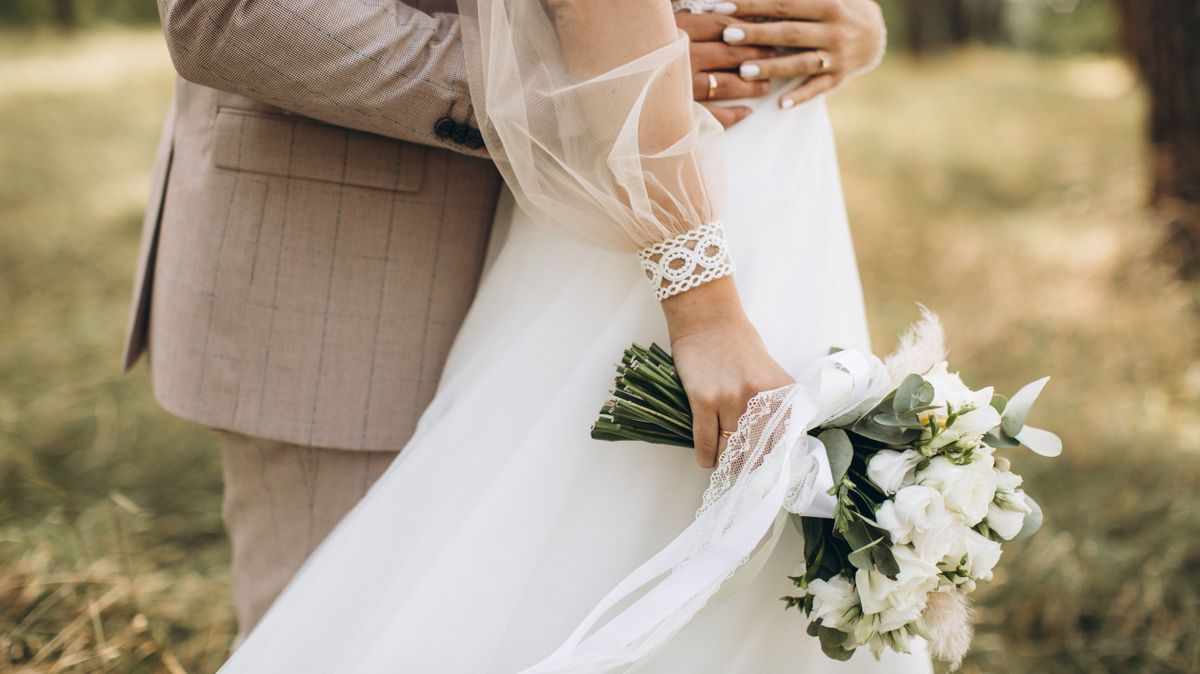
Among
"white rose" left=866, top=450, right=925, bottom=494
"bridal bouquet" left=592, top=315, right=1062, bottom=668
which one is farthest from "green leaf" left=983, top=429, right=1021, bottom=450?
"white rose" left=866, top=450, right=925, bottom=494

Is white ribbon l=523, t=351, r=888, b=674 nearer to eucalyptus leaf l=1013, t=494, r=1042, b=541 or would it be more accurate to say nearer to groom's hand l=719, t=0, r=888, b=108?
eucalyptus leaf l=1013, t=494, r=1042, b=541

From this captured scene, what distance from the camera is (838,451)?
1106 millimetres

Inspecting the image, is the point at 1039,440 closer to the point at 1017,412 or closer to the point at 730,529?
the point at 1017,412

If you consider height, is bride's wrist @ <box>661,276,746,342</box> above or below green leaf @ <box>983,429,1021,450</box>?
above

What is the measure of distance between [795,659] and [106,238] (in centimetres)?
522

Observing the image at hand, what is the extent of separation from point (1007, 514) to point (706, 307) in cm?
46

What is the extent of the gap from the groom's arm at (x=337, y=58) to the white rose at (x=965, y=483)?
729 millimetres

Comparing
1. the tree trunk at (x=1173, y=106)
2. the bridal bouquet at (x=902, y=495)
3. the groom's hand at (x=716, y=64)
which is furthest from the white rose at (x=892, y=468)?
the tree trunk at (x=1173, y=106)

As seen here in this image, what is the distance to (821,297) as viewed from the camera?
4.28 ft

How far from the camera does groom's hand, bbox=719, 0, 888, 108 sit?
1.28 meters

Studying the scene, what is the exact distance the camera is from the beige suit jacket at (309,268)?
1.38 m

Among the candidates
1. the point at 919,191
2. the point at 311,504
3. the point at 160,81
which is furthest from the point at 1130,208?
the point at 160,81

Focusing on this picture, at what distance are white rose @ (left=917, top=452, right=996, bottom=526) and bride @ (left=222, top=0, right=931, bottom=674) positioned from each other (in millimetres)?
207

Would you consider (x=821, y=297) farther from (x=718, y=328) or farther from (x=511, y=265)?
(x=511, y=265)
